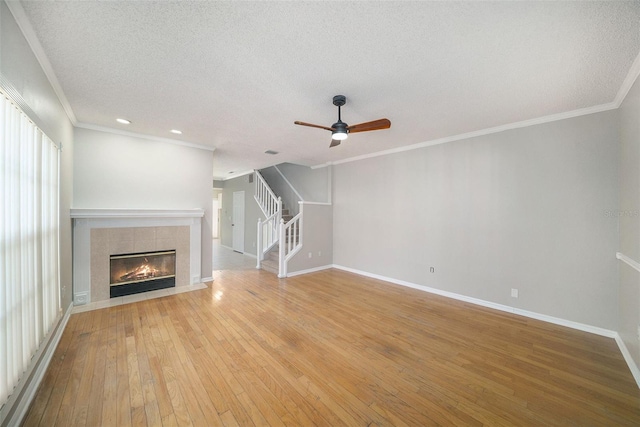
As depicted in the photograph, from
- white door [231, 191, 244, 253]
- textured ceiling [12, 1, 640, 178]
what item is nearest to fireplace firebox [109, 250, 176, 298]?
textured ceiling [12, 1, 640, 178]

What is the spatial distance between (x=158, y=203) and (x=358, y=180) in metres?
4.09

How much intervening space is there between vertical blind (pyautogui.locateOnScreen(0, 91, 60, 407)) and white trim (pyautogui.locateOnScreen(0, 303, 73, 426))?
0.11m

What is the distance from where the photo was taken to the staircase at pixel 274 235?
203 inches

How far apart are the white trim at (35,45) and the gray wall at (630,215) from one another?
4896 millimetres

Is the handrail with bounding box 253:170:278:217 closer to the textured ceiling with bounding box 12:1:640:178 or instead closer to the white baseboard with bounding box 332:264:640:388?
the textured ceiling with bounding box 12:1:640:178

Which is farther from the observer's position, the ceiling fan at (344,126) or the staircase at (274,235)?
the staircase at (274,235)

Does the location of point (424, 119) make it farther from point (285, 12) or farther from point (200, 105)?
point (200, 105)

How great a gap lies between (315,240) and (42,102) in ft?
15.2

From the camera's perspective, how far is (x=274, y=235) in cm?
606

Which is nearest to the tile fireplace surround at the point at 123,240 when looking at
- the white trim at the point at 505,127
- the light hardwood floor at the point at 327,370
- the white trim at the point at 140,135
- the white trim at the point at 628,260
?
the light hardwood floor at the point at 327,370

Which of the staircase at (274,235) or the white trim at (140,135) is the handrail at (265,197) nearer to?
the staircase at (274,235)

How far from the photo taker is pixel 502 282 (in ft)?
11.5

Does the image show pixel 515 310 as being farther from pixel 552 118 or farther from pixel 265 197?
pixel 265 197

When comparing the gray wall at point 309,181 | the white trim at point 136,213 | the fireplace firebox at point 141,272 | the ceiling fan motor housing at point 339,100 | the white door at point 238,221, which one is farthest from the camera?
the white door at point 238,221
